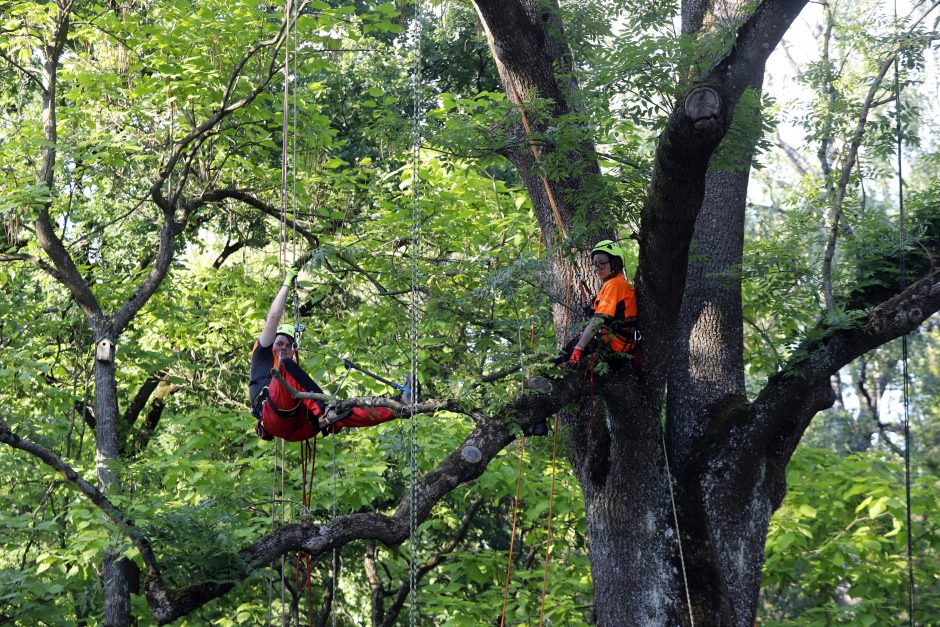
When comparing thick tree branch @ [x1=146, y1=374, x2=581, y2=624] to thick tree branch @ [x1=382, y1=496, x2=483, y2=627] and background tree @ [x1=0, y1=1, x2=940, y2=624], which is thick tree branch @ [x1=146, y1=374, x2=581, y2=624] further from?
thick tree branch @ [x1=382, y1=496, x2=483, y2=627]

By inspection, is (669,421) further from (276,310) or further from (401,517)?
(276,310)

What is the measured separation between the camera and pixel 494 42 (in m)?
5.71

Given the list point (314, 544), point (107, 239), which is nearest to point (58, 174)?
point (107, 239)

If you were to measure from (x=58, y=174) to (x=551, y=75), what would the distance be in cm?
581

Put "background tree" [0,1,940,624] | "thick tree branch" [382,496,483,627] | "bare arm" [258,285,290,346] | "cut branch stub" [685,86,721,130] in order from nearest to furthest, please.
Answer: "cut branch stub" [685,86,721,130] → "background tree" [0,1,940,624] → "bare arm" [258,285,290,346] → "thick tree branch" [382,496,483,627]

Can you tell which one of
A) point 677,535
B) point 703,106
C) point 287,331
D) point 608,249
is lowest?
point 677,535

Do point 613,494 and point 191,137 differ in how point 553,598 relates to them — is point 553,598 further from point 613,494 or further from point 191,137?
point 191,137

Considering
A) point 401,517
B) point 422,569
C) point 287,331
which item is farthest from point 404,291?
point 422,569

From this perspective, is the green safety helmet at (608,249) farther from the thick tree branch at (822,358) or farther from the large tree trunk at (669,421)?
the thick tree branch at (822,358)

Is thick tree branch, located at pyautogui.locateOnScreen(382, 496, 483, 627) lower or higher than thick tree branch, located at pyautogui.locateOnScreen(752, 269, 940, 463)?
lower

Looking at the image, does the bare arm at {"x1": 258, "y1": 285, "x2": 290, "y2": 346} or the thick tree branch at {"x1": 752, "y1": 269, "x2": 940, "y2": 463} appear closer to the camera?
the thick tree branch at {"x1": 752, "y1": 269, "x2": 940, "y2": 463}

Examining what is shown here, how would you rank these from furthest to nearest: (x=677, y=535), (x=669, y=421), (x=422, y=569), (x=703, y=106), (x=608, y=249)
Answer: (x=422, y=569) < (x=669, y=421) < (x=677, y=535) < (x=608, y=249) < (x=703, y=106)

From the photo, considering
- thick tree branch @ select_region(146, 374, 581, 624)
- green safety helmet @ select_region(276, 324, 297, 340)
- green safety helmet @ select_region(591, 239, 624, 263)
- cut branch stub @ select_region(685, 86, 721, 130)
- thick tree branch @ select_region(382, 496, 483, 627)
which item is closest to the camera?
cut branch stub @ select_region(685, 86, 721, 130)

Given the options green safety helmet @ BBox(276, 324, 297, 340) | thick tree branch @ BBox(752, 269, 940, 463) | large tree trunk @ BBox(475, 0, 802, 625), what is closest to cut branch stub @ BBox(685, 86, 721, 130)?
large tree trunk @ BBox(475, 0, 802, 625)
